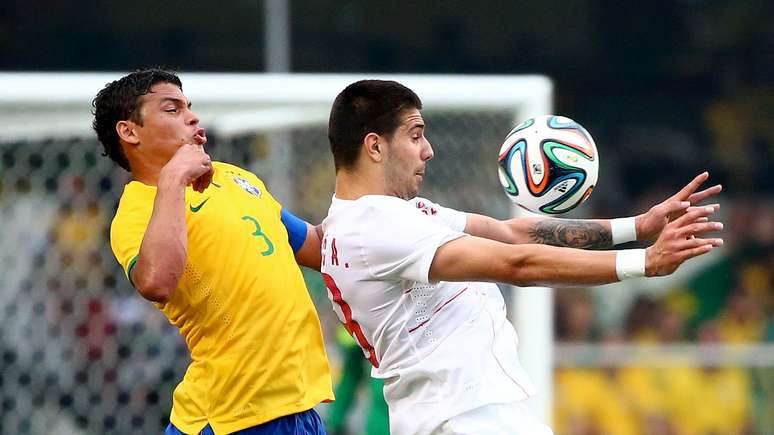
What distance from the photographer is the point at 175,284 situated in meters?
3.98

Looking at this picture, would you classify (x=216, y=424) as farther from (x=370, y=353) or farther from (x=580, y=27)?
(x=580, y=27)

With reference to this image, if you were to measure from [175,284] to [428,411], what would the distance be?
82 centimetres

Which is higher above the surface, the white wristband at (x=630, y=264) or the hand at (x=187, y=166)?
the hand at (x=187, y=166)

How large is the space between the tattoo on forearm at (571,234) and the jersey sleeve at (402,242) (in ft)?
2.15

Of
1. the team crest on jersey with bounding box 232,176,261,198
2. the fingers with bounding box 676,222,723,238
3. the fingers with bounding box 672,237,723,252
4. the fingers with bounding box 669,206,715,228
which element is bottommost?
the fingers with bounding box 672,237,723,252

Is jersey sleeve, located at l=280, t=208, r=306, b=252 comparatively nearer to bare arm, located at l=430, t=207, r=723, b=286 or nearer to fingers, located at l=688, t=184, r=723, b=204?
bare arm, located at l=430, t=207, r=723, b=286

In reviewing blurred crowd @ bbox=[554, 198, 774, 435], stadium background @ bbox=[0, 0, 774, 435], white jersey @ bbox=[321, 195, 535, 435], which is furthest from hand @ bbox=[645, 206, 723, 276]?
blurred crowd @ bbox=[554, 198, 774, 435]

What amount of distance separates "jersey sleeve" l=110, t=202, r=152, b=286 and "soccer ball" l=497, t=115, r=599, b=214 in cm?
114

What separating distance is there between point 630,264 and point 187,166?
52.4 inches

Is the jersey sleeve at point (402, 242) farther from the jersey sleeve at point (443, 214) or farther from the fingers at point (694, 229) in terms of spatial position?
the fingers at point (694, 229)

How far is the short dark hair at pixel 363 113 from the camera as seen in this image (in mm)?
4102

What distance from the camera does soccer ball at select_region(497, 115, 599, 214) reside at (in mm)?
4184

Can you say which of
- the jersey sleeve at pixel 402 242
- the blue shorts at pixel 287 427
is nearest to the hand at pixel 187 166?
the jersey sleeve at pixel 402 242

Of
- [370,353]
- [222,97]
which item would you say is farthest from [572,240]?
[222,97]
